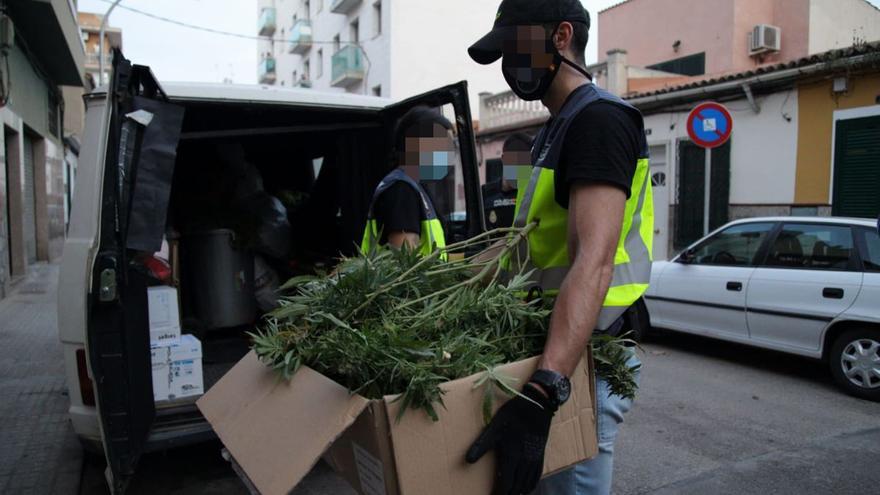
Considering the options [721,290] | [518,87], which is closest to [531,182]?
[518,87]

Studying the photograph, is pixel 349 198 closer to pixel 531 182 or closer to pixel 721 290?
pixel 531 182

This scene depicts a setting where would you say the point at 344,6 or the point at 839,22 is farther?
the point at 344,6

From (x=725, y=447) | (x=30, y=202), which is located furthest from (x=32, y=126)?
(x=725, y=447)

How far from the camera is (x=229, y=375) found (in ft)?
6.23

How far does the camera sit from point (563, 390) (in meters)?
1.49

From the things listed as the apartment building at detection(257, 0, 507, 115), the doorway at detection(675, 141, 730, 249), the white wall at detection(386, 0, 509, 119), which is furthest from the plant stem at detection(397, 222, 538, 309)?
the white wall at detection(386, 0, 509, 119)

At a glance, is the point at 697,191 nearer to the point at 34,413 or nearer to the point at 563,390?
the point at 34,413

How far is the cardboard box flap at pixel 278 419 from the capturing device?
4.59 feet

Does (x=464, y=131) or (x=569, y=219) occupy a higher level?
(x=464, y=131)

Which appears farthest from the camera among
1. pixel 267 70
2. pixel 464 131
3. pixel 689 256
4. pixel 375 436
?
pixel 267 70

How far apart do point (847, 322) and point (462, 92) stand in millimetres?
4185

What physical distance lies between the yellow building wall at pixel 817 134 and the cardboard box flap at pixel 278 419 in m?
11.2

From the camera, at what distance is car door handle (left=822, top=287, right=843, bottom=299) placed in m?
5.66

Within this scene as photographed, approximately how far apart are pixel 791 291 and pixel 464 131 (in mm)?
3907
